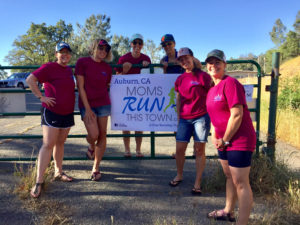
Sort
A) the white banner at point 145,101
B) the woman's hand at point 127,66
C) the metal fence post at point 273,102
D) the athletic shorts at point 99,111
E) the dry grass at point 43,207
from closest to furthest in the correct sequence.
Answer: the dry grass at point 43,207
the athletic shorts at point 99,111
the metal fence post at point 273,102
the woman's hand at point 127,66
the white banner at point 145,101

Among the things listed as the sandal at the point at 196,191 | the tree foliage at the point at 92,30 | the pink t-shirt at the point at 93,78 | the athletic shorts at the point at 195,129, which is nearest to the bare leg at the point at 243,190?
the athletic shorts at the point at 195,129

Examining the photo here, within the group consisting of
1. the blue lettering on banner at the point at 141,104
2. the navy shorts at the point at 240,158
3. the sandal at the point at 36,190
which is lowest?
the sandal at the point at 36,190

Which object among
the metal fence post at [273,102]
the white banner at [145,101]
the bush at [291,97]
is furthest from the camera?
the bush at [291,97]

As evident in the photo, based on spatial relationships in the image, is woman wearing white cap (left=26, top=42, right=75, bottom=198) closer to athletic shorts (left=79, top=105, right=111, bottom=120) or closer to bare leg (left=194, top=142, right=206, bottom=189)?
athletic shorts (left=79, top=105, right=111, bottom=120)

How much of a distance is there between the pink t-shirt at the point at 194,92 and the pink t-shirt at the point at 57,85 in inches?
57.2

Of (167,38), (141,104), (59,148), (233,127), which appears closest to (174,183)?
(141,104)

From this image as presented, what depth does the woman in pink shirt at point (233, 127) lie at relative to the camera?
195cm

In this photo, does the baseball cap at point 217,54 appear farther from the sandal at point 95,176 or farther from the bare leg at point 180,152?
the sandal at point 95,176

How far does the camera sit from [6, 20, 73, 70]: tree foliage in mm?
50969

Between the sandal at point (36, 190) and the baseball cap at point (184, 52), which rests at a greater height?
the baseball cap at point (184, 52)

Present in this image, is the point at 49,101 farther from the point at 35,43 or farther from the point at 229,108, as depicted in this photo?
the point at 35,43

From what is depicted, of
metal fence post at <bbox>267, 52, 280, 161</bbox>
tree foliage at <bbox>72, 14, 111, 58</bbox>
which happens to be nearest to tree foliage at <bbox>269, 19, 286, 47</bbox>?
tree foliage at <bbox>72, 14, 111, 58</bbox>

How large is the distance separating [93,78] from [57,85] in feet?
1.50

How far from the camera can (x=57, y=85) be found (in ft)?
9.29
